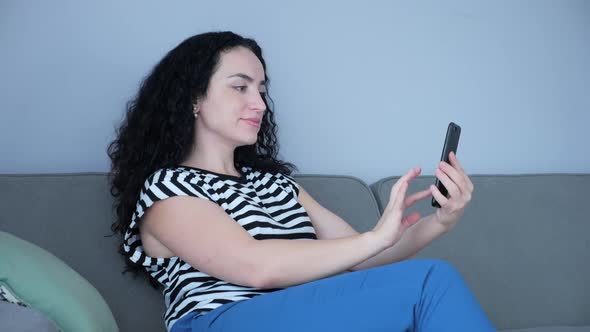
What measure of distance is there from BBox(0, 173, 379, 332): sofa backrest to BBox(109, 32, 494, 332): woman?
4 cm

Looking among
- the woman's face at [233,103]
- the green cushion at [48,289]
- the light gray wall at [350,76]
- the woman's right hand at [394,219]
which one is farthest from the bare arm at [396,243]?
the green cushion at [48,289]

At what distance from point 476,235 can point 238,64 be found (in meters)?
0.82

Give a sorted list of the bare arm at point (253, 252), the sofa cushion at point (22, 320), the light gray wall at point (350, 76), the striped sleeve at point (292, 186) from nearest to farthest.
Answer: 1. the sofa cushion at point (22, 320)
2. the bare arm at point (253, 252)
3. the striped sleeve at point (292, 186)
4. the light gray wall at point (350, 76)

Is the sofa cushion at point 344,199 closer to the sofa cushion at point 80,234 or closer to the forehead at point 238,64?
the forehead at point 238,64

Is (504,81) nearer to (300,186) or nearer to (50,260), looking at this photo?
(300,186)

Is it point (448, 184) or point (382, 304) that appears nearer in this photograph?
point (382, 304)

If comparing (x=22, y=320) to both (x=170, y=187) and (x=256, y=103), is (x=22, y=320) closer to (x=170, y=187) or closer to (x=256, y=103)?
(x=170, y=187)

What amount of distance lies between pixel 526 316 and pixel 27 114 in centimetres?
143

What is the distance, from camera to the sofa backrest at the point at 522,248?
1.86 m

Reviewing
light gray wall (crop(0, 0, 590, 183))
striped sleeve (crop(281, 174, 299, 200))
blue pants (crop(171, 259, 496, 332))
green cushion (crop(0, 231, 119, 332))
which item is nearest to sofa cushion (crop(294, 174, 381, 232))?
striped sleeve (crop(281, 174, 299, 200))

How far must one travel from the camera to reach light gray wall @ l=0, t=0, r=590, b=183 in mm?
1833

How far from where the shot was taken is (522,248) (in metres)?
1.93

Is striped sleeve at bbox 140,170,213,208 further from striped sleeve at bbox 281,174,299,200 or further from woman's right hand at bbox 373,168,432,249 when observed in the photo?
woman's right hand at bbox 373,168,432,249

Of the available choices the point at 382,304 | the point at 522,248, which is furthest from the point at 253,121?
the point at 522,248
